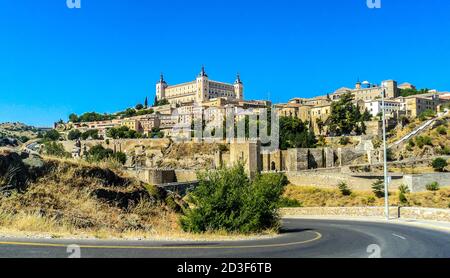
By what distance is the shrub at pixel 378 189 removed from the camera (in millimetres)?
50472

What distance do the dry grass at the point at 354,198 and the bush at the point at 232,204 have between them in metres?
29.0

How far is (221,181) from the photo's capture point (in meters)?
17.9

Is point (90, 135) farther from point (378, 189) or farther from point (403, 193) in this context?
point (403, 193)

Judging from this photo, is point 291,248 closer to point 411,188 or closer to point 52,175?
point 52,175

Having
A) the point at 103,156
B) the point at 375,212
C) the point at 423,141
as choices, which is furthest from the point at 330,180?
the point at 103,156

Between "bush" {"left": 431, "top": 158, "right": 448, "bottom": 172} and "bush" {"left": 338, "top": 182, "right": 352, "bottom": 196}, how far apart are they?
15739mm

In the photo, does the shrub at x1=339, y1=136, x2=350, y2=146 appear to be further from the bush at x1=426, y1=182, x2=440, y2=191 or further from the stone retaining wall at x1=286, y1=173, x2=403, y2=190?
the bush at x1=426, y1=182, x2=440, y2=191

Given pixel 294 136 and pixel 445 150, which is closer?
pixel 445 150

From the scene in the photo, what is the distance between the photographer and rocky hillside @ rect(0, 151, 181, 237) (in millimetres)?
12297

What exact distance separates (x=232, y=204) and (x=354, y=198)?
3693 centimetres

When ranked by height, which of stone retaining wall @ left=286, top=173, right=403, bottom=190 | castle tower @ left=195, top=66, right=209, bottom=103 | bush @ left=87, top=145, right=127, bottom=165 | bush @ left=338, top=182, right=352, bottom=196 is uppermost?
castle tower @ left=195, top=66, right=209, bottom=103

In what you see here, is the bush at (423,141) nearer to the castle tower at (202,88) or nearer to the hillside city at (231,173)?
the hillside city at (231,173)

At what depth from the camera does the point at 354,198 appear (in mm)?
50969

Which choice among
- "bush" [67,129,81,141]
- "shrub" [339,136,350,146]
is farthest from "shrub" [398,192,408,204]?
"bush" [67,129,81,141]
